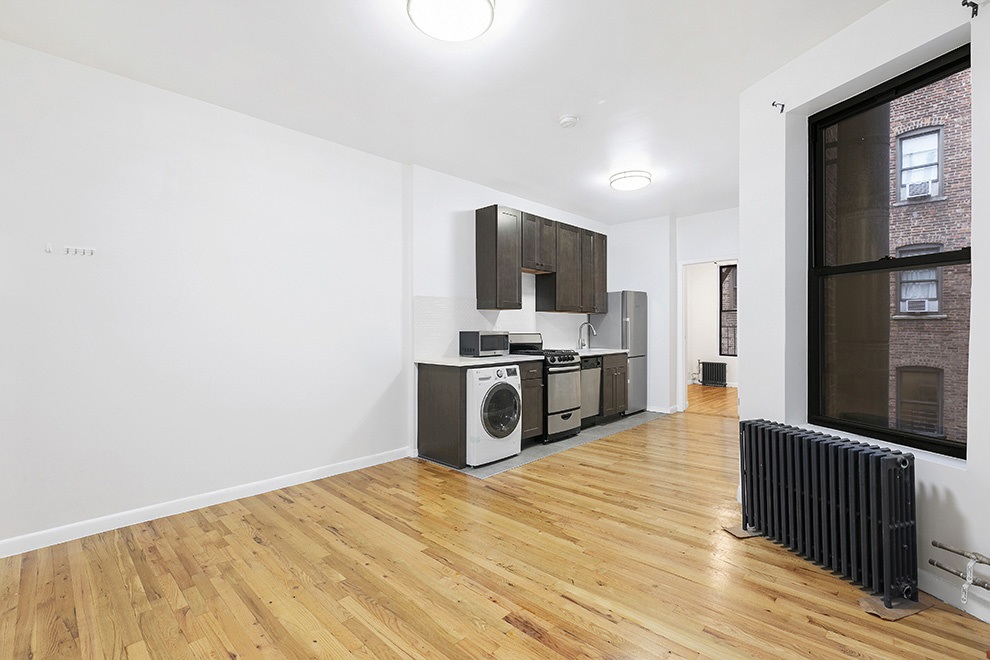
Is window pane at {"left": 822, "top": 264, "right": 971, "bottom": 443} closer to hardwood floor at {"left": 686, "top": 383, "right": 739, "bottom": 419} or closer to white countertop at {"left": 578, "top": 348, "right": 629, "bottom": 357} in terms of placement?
white countertop at {"left": 578, "top": 348, "right": 629, "bottom": 357}

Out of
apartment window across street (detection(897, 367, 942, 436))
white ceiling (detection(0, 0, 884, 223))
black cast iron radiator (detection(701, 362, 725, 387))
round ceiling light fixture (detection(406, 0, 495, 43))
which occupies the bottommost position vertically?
black cast iron radiator (detection(701, 362, 725, 387))

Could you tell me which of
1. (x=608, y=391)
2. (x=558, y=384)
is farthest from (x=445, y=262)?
(x=608, y=391)

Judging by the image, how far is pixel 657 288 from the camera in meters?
6.91

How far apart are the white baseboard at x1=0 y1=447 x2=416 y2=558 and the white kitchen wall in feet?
4.33

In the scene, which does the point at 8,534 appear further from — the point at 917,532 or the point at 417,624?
the point at 917,532

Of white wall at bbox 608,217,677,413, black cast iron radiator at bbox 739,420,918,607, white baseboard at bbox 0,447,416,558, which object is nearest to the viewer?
black cast iron radiator at bbox 739,420,918,607

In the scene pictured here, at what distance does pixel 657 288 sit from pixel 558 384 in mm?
2746

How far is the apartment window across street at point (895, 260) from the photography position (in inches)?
87.0

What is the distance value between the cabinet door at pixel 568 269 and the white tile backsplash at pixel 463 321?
1.24 feet

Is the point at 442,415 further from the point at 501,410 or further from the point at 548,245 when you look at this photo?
the point at 548,245

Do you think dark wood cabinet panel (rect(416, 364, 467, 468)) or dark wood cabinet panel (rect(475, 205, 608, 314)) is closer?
dark wood cabinet panel (rect(416, 364, 467, 468))

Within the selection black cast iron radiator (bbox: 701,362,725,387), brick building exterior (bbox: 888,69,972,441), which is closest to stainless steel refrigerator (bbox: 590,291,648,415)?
black cast iron radiator (bbox: 701,362,725,387)

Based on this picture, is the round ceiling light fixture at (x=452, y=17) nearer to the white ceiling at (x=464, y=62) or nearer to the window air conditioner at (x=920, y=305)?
the white ceiling at (x=464, y=62)

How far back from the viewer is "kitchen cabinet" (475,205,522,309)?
500cm
